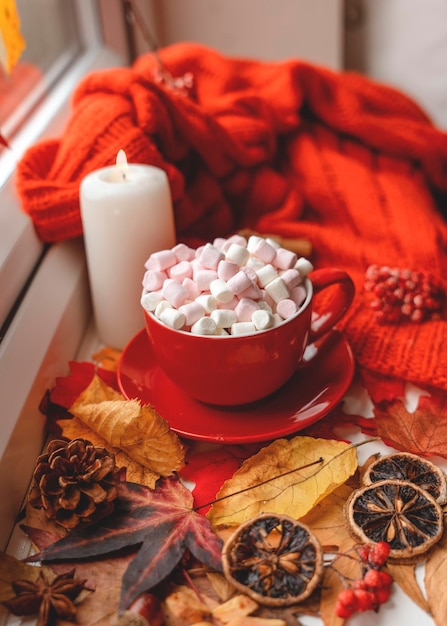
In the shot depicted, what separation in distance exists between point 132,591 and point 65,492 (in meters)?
0.09

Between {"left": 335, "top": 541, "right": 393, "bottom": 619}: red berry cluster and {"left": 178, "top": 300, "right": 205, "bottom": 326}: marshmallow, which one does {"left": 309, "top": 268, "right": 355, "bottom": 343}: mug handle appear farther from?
{"left": 335, "top": 541, "right": 393, "bottom": 619}: red berry cluster

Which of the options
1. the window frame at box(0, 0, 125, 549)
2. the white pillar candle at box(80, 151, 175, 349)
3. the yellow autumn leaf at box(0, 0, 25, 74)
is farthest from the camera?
the yellow autumn leaf at box(0, 0, 25, 74)

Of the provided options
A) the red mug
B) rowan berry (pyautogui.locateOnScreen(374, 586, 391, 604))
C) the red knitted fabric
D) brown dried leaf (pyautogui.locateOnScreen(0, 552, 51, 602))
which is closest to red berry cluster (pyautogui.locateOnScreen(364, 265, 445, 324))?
the red knitted fabric

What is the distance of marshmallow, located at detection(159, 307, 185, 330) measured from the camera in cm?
54

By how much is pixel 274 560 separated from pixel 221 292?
219 mm

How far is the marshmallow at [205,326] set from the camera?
0.54m

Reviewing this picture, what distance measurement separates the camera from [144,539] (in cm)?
48

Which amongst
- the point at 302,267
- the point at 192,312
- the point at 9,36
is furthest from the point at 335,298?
the point at 9,36

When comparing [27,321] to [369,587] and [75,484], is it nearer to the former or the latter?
[75,484]

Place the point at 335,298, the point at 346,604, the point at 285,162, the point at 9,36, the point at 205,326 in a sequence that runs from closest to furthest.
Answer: the point at 346,604, the point at 205,326, the point at 335,298, the point at 9,36, the point at 285,162

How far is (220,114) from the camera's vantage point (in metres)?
0.89

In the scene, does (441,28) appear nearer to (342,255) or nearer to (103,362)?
(342,255)

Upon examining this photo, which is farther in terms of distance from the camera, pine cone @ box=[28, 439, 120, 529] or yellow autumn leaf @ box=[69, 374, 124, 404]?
yellow autumn leaf @ box=[69, 374, 124, 404]

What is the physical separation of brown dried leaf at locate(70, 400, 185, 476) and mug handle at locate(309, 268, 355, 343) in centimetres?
→ 19
